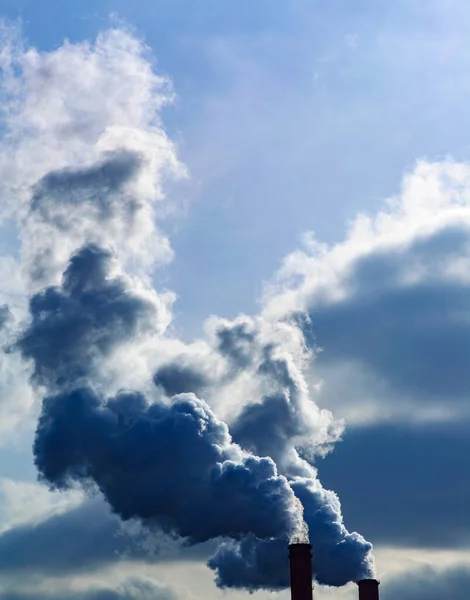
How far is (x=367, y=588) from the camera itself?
8862cm

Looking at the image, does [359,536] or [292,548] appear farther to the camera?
[359,536]

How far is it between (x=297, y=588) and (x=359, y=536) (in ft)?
37.9

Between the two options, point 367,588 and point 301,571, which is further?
point 367,588

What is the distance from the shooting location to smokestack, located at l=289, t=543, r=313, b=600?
80.3 metres

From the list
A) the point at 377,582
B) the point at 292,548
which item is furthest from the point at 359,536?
the point at 292,548

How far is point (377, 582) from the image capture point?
8919cm

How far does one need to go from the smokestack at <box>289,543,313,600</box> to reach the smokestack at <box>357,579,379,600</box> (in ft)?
29.8

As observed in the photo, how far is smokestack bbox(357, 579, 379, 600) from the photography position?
291 feet

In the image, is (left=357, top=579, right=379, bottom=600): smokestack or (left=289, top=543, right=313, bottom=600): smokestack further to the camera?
(left=357, top=579, right=379, bottom=600): smokestack

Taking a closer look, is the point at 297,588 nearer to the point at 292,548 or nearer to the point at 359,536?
the point at 292,548

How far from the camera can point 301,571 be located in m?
81.4

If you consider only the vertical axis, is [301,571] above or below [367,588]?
below

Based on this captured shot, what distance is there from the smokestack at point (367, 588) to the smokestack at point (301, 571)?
908 centimetres

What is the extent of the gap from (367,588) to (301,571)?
10528 mm
